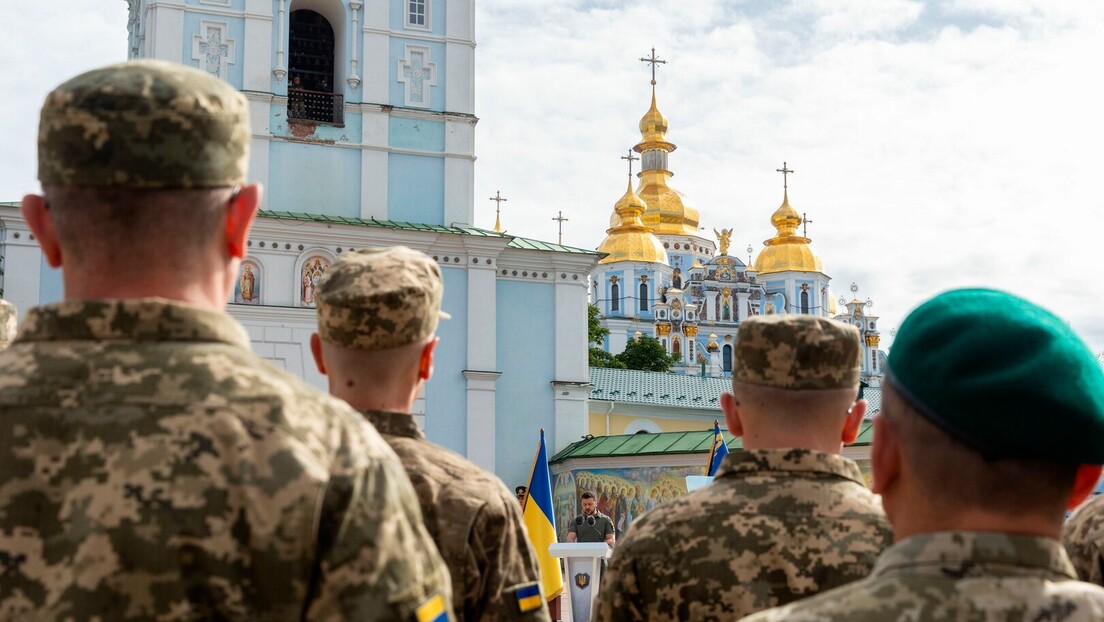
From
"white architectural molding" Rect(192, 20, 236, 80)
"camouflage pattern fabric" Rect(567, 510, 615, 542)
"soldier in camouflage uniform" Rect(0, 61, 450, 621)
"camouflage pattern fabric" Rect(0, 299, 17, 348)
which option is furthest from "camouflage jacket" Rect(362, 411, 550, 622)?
"white architectural molding" Rect(192, 20, 236, 80)

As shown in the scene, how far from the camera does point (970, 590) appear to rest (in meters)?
1.77

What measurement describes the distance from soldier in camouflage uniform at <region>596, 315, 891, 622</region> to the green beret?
3.96 feet

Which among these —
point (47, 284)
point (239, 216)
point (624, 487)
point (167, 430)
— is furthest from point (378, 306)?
point (624, 487)

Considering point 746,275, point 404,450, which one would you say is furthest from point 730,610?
point 746,275

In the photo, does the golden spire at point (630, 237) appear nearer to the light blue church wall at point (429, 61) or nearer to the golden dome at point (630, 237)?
the golden dome at point (630, 237)

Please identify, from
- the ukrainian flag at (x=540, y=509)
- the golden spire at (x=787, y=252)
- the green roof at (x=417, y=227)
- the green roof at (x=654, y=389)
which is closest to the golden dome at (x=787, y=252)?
the golden spire at (x=787, y=252)

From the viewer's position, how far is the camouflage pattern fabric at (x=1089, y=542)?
3016mm

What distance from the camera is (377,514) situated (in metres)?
1.88

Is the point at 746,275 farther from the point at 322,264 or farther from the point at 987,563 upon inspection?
the point at 987,563

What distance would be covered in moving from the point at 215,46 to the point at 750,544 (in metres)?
20.2

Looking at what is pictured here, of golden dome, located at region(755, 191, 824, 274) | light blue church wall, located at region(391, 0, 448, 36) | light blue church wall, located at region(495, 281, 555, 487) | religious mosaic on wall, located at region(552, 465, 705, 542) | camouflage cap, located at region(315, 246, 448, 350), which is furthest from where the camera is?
golden dome, located at region(755, 191, 824, 274)

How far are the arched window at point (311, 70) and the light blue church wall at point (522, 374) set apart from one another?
12.9 ft

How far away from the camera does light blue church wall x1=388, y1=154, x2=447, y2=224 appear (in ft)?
74.4

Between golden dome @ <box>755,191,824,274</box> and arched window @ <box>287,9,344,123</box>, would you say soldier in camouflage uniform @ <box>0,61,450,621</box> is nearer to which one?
arched window @ <box>287,9,344,123</box>
